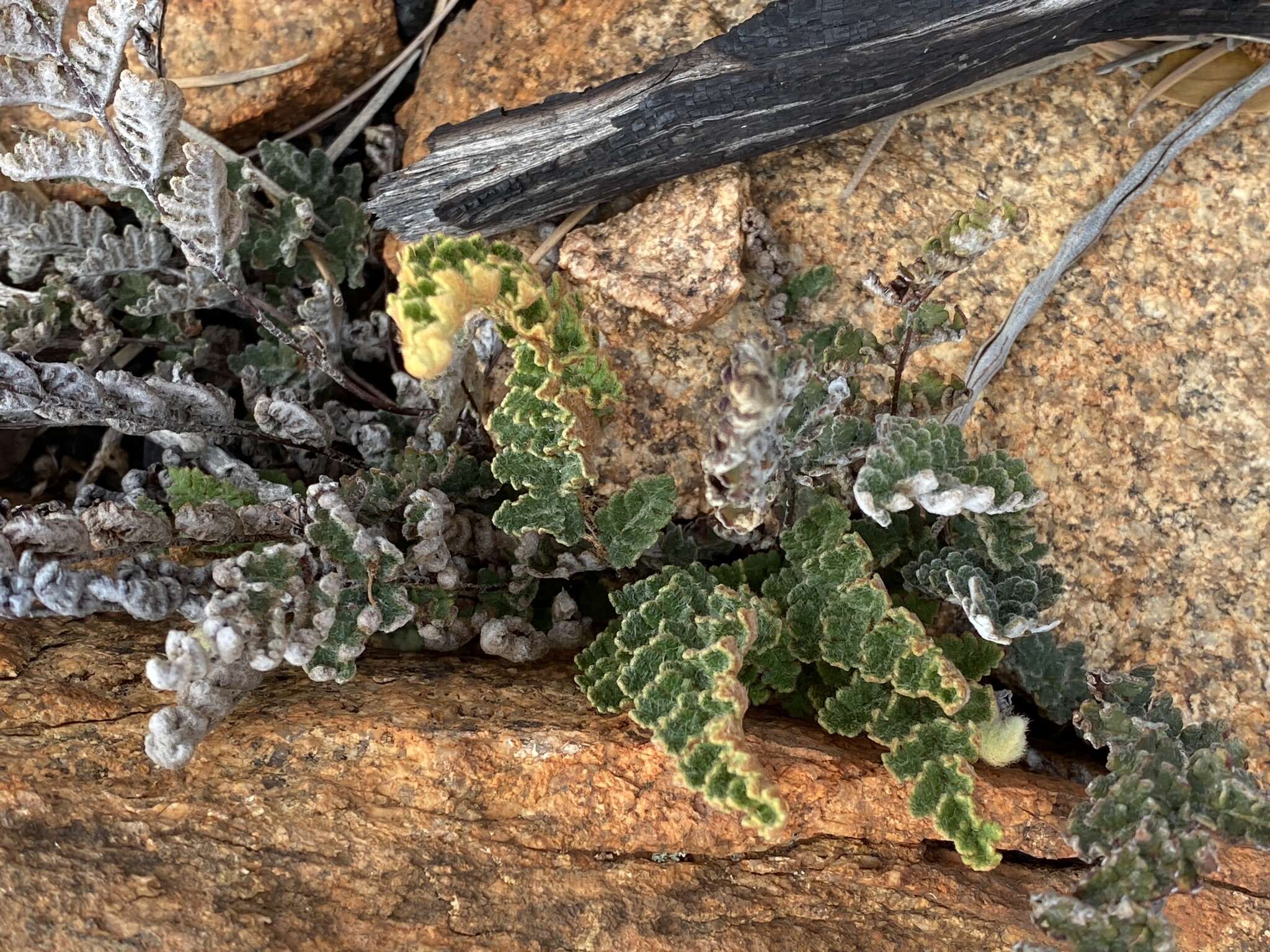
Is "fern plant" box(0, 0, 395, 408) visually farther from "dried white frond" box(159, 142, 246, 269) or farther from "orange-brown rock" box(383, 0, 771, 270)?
"orange-brown rock" box(383, 0, 771, 270)

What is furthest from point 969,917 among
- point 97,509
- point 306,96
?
point 306,96

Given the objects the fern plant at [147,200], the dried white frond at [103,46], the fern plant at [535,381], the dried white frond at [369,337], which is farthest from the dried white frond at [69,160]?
the fern plant at [535,381]

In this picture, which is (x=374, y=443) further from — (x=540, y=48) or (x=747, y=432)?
(x=747, y=432)

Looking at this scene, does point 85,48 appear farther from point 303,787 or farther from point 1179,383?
point 1179,383

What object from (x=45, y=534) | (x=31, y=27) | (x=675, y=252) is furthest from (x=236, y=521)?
(x=675, y=252)

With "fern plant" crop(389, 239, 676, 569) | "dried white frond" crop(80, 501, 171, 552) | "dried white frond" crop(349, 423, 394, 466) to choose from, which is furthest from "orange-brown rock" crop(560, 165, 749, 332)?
"dried white frond" crop(80, 501, 171, 552)

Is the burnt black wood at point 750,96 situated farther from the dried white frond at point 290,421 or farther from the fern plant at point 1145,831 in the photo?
the fern plant at point 1145,831
